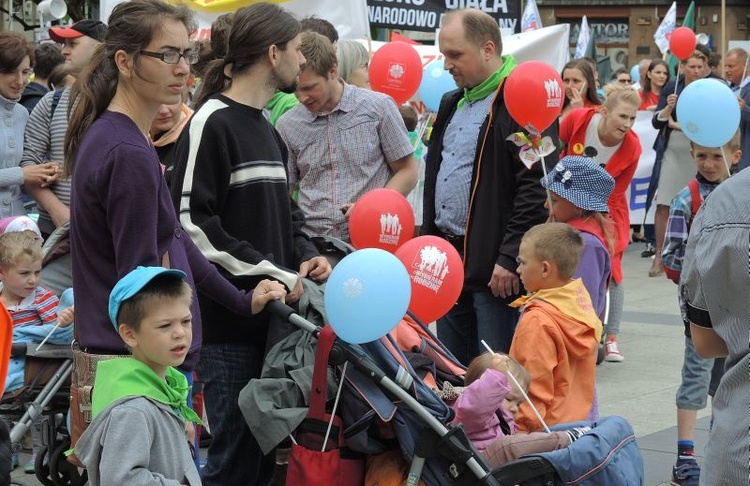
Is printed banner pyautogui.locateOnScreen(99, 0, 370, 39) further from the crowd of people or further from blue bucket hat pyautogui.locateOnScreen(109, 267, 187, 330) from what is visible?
blue bucket hat pyautogui.locateOnScreen(109, 267, 187, 330)

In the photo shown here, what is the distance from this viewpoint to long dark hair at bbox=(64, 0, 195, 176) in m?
3.63

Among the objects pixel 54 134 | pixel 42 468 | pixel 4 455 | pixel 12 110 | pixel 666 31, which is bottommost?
pixel 42 468

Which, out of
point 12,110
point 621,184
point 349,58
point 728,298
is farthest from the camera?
point 621,184

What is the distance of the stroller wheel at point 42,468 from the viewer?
18.3 feet

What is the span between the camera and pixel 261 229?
14.9 feet

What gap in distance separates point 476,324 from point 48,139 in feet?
8.37

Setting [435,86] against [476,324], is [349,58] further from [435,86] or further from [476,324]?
[435,86]

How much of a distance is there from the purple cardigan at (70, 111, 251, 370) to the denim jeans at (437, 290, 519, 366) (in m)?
2.11

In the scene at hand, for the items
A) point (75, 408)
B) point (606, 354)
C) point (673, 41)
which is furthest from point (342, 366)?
point (673, 41)

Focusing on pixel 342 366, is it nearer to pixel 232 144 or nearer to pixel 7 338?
pixel 232 144

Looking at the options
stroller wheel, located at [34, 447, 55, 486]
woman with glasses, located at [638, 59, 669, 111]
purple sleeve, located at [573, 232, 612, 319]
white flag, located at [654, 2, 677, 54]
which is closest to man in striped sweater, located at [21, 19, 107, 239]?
stroller wheel, located at [34, 447, 55, 486]

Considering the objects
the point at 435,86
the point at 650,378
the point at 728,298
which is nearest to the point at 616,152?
the point at 650,378

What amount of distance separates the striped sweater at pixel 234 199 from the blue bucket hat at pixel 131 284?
37.3 inches

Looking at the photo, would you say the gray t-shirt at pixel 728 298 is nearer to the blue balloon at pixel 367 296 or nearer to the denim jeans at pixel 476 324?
the blue balloon at pixel 367 296
